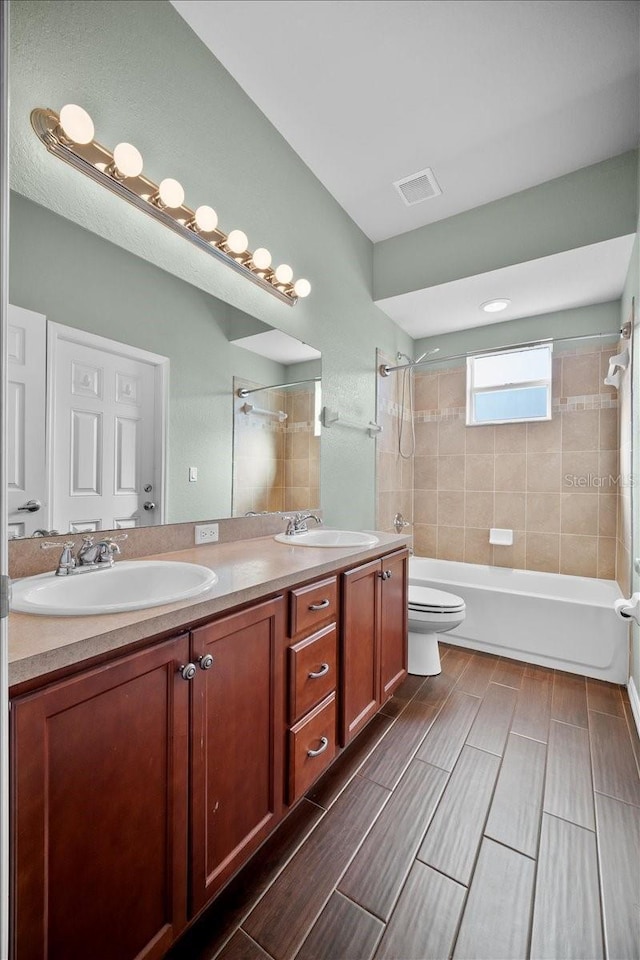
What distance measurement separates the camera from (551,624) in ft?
8.18

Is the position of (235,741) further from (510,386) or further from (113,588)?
(510,386)

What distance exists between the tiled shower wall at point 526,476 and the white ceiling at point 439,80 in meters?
1.44

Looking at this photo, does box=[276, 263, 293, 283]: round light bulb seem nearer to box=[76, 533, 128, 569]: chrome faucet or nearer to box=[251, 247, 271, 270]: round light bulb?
box=[251, 247, 271, 270]: round light bulb

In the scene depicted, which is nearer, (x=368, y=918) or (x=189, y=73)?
(x=368, y=918)

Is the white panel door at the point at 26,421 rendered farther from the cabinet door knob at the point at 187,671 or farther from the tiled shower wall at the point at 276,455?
the tiled shower wall at the point at 276,455

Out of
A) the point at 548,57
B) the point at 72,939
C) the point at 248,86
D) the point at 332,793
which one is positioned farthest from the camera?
the point at 248,86

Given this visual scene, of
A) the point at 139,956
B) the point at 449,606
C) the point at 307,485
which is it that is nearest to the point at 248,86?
the point at 307,485

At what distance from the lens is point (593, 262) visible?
93.4 inches

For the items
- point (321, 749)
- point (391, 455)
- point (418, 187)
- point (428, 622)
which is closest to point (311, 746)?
point (321, 749)

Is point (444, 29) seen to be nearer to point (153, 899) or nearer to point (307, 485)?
point (307, 485)

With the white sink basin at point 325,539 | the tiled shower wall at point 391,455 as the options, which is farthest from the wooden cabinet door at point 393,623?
the tiled shower wall at point 391,455

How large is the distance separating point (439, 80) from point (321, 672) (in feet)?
8.01

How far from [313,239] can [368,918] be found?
280cm

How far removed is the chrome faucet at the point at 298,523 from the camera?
2.02m
